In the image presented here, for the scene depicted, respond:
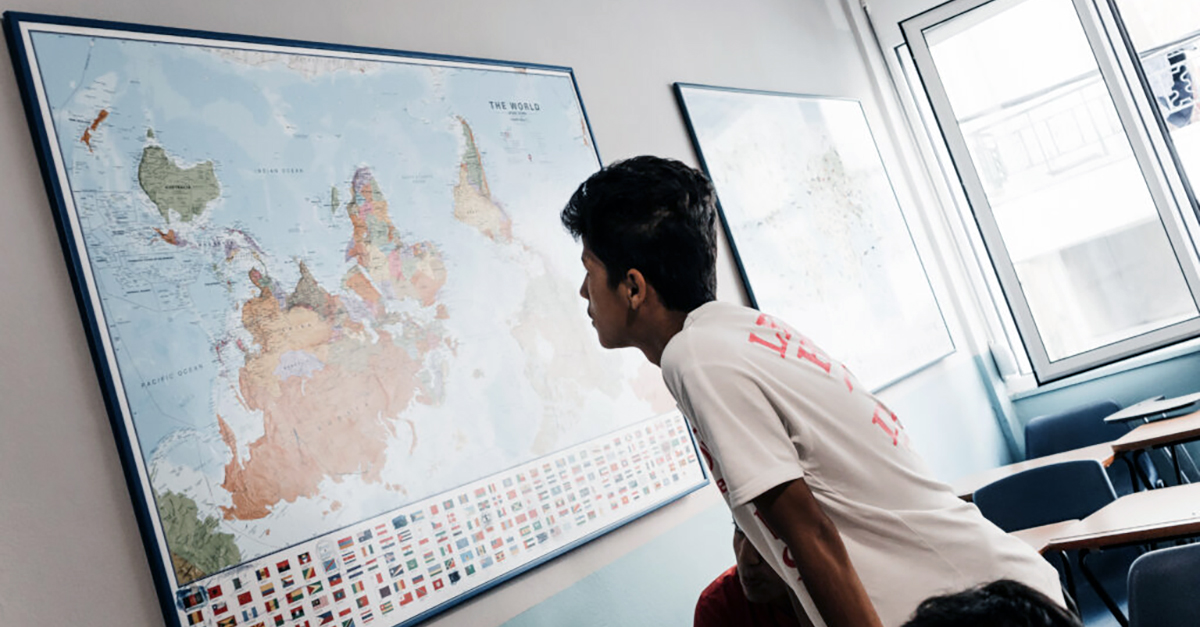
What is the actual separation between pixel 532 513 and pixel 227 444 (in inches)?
30.4

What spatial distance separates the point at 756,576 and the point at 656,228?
64cm

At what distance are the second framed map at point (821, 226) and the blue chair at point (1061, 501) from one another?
93 centimetres

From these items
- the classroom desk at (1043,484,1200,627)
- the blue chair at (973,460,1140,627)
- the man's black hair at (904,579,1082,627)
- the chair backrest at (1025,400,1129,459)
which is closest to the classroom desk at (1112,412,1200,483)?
the blue chair at (973,460,1140,627)

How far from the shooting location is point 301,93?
214 cm

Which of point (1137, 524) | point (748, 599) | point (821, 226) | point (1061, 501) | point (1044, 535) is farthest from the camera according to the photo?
point (821, 226)

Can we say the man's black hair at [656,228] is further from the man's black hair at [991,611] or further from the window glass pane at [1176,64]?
the window glass pane at [1176,64]

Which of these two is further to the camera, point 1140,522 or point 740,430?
point 1140,522

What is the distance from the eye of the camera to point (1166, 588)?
5.90 ft

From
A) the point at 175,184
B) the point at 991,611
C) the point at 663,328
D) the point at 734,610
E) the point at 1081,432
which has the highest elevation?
the point at 175,184

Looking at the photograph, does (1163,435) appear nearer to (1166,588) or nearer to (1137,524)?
(1137,524)

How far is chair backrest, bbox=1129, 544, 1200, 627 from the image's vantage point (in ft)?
5.83

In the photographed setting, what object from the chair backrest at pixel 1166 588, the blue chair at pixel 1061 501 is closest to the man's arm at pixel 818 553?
the chair backrest at pixel 1166 588

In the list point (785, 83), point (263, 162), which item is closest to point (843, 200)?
point (785, 83)

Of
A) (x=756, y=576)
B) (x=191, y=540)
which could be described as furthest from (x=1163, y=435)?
(x=191, y=540)
